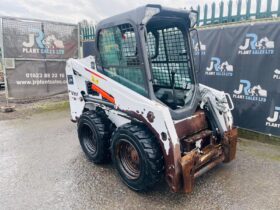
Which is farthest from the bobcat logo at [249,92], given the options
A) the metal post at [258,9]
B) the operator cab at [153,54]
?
the operator cab at [153,54]

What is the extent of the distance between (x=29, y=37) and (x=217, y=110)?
626cm

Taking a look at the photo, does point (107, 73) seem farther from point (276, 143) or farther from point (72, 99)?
point (276, 143)

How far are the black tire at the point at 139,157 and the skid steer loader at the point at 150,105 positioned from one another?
0.03 ft

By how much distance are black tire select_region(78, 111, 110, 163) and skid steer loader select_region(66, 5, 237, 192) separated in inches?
0.5

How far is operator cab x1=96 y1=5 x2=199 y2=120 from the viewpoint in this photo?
2.68 meters

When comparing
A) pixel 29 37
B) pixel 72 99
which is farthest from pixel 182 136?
pixel 29 37

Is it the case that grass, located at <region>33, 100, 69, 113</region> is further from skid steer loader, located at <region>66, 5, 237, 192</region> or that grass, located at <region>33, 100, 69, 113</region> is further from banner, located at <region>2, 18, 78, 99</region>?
skid steer loader, located at <region>66, 5, 237, 192</region>

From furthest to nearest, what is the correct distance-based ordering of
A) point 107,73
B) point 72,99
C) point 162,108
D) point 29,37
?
point 29,37 < point 72,99 < point 107,73 < point 162,108

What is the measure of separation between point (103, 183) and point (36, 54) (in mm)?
5729

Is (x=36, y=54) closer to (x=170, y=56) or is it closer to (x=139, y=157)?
(x=170, y=56)

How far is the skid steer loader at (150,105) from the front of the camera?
2.47 meters

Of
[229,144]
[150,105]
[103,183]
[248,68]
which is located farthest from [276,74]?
[103,183]

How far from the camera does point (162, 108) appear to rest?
2463 mm

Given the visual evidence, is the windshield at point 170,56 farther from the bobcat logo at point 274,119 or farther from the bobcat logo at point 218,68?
the bobcat logo at point 274,119
